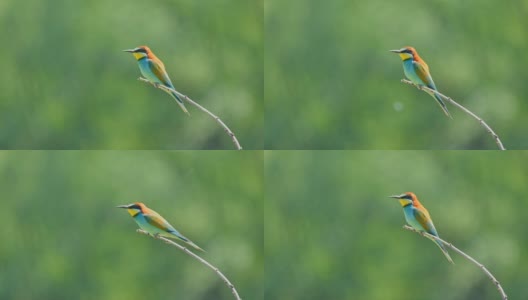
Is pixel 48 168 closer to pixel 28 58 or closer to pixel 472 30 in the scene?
pixel 28 58

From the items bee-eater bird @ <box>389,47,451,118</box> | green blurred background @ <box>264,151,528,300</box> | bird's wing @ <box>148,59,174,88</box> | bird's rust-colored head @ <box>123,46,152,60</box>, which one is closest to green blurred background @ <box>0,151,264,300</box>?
green blurred background @ <box>264,151,528,300</box>

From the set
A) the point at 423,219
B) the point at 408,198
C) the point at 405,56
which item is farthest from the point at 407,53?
the point at 423,219

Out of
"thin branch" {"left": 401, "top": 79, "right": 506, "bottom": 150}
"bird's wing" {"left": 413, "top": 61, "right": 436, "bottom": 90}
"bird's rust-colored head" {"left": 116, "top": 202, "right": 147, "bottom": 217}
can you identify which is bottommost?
"bird's rust-colored head" {"left": 116, "top": 202, "right": 147, "bottom": 217}

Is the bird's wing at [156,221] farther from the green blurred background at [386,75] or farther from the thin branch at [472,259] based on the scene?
the thin branch at [472,259]

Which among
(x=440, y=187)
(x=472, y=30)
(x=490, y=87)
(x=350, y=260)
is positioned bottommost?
(x=350, y=260)

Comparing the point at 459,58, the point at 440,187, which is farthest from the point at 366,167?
the point at 459,58

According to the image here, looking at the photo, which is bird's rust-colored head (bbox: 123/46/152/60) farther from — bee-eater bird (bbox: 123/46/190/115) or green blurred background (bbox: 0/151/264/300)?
green blurred background (bbox: 0/151/264/300)
